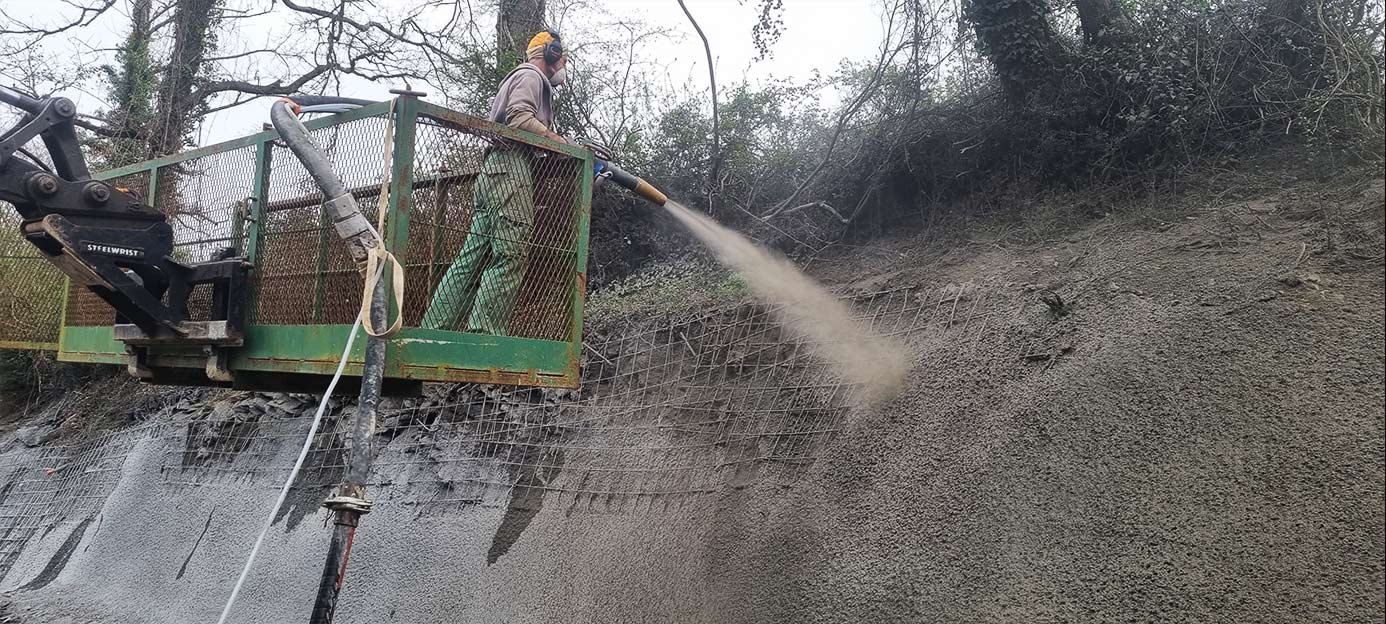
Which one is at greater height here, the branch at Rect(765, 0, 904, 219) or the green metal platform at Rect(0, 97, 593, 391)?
the branch at Rect(765, 0, 904, 219)

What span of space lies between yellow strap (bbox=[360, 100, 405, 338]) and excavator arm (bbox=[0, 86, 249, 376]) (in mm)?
1102

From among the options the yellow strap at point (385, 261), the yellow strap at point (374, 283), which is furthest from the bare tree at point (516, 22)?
the yellow strap at point (374, 283)

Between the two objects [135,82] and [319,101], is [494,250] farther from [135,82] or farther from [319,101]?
[135,82]

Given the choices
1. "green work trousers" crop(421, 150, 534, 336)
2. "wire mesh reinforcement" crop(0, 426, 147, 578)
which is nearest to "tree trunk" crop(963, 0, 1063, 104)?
"green work trousers" crop(421, 150, 534, 336)

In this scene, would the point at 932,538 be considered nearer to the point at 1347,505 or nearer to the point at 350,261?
the point at 1347,505

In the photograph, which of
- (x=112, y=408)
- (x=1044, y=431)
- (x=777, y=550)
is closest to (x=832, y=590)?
(x=777, y=550)

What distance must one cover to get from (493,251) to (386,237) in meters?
0.58

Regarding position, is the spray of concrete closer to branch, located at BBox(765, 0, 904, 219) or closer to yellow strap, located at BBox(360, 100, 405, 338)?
branch, located at BBox(765, 0, 904, 219)

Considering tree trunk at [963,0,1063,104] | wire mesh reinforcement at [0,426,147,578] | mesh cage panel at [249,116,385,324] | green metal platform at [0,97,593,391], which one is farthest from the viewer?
wire mesh reinforcement at [0,426,147,578]

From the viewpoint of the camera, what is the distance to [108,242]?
3.96m

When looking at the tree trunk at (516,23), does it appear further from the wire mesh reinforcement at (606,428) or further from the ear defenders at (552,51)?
the ear defenders at (552,51)

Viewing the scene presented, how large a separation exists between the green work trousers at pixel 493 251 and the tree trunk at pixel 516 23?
5.82 meters

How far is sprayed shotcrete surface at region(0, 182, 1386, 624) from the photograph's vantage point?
3.31m

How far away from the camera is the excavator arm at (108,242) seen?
380 centimetres
